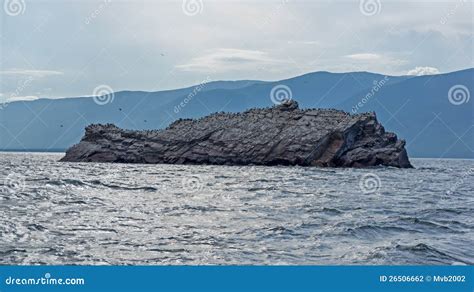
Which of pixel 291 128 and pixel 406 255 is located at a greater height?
pixel 291 128

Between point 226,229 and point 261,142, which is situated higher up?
point 261,142

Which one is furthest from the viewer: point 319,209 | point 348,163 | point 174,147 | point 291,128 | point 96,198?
point 174,147

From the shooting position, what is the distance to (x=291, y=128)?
101625mm

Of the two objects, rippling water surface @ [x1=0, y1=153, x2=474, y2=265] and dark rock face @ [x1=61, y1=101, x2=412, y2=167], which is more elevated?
dark rock face @ [x1=61, y1=101, x2=412, y2=167]

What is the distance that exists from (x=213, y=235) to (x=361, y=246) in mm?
4727

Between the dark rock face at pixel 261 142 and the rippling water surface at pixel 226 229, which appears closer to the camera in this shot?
the rippling water surface at pixel 226 229

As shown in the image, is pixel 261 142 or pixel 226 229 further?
pixel 261 142

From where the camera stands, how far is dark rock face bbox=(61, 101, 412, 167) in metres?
96.3

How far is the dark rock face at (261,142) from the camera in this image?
96.3 meters

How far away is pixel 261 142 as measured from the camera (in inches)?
4003

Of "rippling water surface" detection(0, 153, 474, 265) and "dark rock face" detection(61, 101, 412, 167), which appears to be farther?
"dark rock face" detection(61, 101, 412, 167)

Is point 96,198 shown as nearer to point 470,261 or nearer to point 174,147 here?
point 470,261

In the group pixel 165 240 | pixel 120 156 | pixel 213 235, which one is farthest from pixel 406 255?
pixel 120 156

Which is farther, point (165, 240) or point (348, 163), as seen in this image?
point (348, 163)
